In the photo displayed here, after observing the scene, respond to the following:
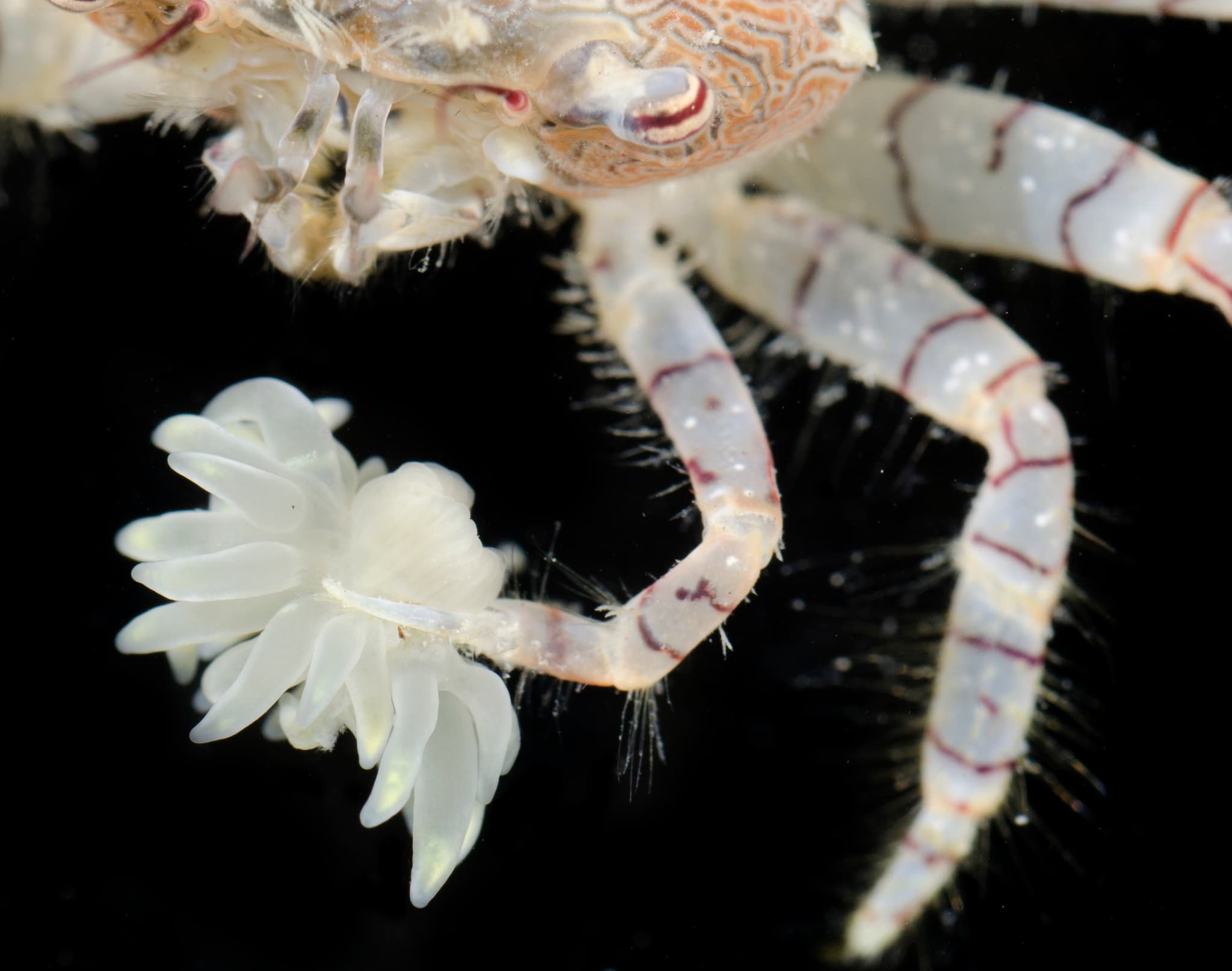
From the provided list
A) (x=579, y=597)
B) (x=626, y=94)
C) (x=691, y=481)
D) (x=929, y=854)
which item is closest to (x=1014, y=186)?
(x=691, y=481)

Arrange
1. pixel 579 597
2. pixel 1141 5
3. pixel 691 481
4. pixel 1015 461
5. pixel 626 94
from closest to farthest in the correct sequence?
pixel 626 94
pixel 579 597
pixel 691 481
pixel 1015 461
pixel 1141 5

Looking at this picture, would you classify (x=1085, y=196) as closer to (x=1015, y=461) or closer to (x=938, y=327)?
(x=938, y=327)

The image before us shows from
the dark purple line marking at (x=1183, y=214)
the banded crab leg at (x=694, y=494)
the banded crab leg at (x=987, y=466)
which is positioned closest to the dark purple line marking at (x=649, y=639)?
the banded crab leg at (x=694, y=494)

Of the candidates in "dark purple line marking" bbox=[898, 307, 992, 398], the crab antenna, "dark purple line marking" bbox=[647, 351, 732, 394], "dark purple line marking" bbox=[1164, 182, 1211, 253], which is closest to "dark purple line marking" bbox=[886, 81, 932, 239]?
"dark purple line marking" bbox=[898, 307, 992, 398]

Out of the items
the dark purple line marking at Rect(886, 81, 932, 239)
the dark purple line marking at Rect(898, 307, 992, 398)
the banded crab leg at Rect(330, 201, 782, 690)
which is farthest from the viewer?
the dark purple line marking at Rect(886, 81, 932, 239)

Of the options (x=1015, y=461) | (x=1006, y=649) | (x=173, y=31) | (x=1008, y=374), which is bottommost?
(x=1006, y=649)

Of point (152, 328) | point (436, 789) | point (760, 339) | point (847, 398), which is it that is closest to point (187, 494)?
point (152, 328)

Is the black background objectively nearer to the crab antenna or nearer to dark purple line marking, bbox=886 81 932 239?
dark purple line marking, bbox=886 81 932 239
